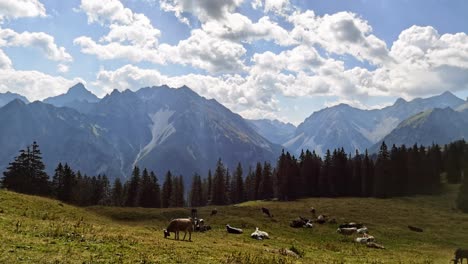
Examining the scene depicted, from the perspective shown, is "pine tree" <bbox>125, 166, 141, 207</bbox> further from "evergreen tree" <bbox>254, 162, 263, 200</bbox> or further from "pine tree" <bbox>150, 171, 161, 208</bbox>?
"evergreen tree" <bbox>254, 162, 263, 200</bbox>

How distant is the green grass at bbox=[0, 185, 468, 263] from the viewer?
22.3m

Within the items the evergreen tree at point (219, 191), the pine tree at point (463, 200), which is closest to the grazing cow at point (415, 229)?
the pine tree at point (463, 200)

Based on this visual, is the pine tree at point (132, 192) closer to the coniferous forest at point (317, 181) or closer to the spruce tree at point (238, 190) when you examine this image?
the coniferous forest at point (317, 181)

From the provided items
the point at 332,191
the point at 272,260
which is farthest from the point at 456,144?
the point at 272,260

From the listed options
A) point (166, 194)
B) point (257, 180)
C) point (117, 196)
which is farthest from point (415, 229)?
point (117, 196)

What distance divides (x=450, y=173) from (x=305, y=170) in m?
55.1

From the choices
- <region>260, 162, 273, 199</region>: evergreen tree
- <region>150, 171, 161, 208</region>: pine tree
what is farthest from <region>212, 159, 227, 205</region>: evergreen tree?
<region>150, 171, 161, 208</region>: pine tree

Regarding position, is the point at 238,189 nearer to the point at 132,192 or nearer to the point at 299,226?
the point at 132,192

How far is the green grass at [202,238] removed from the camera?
2227 cm

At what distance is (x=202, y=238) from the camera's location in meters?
37.3

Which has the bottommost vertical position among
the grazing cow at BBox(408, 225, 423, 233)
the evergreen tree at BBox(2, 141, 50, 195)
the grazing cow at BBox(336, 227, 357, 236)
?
the grazing cow at BBox(408, 225, 423, 233)

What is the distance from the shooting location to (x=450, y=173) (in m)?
142

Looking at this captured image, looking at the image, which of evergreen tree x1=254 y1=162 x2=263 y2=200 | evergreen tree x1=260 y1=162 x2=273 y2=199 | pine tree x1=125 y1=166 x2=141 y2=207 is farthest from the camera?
evergreen tree x1=254 y1=162 x2=263 y2=200

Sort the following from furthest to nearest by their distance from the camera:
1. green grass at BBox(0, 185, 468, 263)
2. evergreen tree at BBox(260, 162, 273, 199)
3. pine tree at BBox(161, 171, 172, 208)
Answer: evergreen tree at BBox(260, 162, 273, 199) → pine tree at BBox(161, 171, 172, 208) → green grass at BBox(0, 185, 468, 263)
